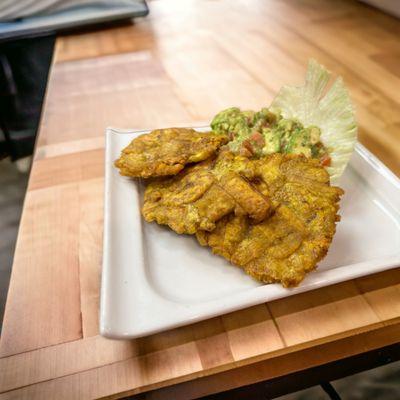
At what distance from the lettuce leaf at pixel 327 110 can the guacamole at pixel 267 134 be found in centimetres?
4

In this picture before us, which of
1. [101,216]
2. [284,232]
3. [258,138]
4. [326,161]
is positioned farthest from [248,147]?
[101,216]

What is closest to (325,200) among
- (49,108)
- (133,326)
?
(133,326)

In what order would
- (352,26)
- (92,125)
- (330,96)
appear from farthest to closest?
(352,26) < (92,125) < (330,96)

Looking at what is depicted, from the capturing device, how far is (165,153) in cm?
111

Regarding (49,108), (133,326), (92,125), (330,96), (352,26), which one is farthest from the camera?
(352,26)

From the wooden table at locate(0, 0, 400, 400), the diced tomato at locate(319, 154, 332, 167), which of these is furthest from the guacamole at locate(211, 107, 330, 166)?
the wooden table at locate(0, 0, 400, 400)

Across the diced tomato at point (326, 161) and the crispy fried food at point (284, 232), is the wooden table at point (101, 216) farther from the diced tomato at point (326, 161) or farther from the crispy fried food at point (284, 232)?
the diced tomato at point (326, 161)

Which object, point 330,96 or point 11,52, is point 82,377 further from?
point 11,52

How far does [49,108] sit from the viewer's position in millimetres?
1964

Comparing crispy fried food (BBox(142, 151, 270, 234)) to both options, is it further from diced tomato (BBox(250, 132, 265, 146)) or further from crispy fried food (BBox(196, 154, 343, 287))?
diced tomato (BBox(250, 132, 265, 146))

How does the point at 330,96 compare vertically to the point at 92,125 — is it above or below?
above

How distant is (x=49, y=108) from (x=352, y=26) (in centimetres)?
211

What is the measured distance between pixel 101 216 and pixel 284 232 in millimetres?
588

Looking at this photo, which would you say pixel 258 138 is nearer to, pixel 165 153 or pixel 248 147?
pixel 248 147
